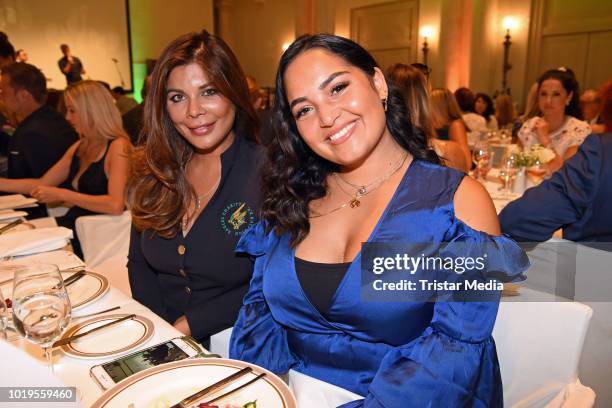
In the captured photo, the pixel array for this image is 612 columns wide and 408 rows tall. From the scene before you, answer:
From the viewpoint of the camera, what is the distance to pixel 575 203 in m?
2.04

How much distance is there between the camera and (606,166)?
1.93 meters

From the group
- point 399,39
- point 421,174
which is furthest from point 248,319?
point 399,39

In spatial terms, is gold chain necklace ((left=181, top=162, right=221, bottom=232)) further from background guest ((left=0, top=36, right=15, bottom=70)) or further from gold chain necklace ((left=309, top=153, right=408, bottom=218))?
background guest ((left=0, top=36, right=15, bottom=70))

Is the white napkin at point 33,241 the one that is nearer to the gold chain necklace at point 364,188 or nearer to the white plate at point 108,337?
the white plate at point 108,337

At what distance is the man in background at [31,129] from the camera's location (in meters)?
3.95

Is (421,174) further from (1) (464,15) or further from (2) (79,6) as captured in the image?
(2) (79,6)

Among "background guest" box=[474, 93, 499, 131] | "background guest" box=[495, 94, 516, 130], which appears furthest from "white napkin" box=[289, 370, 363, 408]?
"background guest" box=[474, 93, 499, 131]

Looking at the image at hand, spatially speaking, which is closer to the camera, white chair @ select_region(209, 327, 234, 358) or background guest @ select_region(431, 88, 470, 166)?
white chair @ select_region(209, 327, 234, 358)

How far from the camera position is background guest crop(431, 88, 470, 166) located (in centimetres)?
485

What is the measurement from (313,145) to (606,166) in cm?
122

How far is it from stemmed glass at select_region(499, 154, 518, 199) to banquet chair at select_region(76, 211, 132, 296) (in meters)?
2.40

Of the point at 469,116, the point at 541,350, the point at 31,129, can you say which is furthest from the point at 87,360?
the point at 469,116

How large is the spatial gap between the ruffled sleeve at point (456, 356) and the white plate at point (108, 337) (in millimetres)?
577

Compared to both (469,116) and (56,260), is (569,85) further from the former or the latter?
(56,260)
